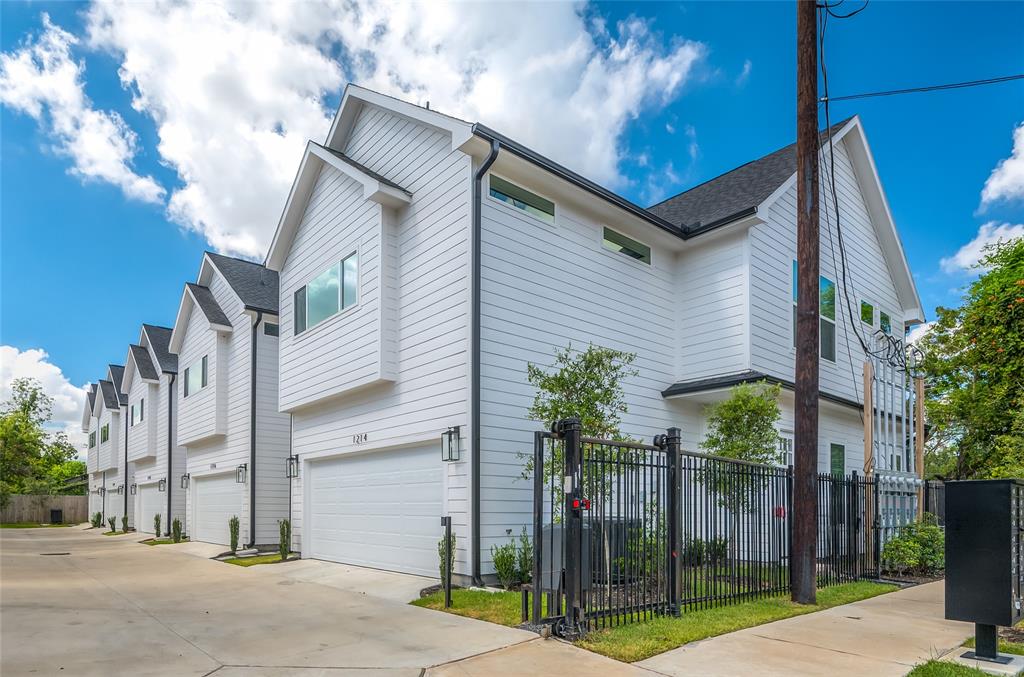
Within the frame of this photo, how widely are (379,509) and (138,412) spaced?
76.0 ft

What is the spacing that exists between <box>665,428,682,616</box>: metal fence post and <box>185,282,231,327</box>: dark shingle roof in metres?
15.3

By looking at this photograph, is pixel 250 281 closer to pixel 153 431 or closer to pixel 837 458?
pixel 153 431

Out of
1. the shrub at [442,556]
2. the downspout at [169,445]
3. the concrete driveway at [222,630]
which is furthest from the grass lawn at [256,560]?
the downspout at [169,445]

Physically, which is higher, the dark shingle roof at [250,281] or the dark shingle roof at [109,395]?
the dark shingle roof at [250,281]

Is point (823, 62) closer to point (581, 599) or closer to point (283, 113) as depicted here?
point (581, 599)

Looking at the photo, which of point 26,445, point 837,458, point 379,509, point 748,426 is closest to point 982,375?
point 837,458

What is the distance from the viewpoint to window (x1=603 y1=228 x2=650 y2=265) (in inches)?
488

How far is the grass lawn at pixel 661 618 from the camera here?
598 centimetres

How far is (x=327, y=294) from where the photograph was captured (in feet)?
44.1

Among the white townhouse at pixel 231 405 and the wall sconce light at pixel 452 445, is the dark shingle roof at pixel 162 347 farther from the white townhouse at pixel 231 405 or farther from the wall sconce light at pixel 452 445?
the wall sconce light at pixel 452 445

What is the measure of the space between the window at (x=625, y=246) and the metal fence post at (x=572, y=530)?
6.38 m

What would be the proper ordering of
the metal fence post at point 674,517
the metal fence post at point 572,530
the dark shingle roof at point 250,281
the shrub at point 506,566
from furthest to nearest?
the dark shingle roof at point 250,281
the shrub at point 506,566
the metal fence post at point 674,517
the metal fence post at point 572,530

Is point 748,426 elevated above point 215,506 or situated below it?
above

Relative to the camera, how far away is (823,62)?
32.0ft
